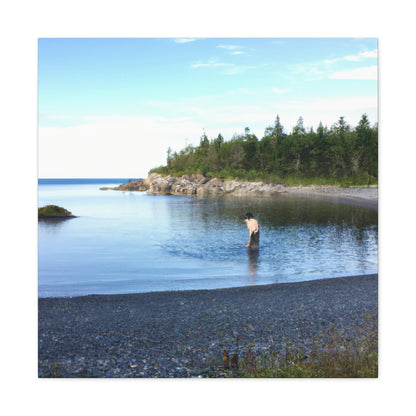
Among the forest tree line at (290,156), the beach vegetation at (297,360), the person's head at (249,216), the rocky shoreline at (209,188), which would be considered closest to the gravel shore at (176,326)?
the beach vegetation at (297,360)

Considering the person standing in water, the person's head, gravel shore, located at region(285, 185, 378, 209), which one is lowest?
the person standing in water

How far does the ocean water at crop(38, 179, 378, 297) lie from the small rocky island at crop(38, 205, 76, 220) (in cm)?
9

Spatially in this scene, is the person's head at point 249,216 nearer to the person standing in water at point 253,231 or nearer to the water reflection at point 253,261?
the person standing in water at point 253,231

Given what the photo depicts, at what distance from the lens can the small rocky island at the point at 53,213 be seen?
5531 millimetres

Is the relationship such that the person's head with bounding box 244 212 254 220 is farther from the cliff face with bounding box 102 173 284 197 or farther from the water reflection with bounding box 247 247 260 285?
the cliff face with bounding box 102 173 284 197

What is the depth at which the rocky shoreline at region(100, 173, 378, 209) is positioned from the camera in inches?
276

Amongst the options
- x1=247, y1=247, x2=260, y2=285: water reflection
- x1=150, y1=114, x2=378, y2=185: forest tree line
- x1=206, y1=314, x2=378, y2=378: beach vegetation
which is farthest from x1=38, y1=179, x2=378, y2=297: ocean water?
x1=206, y1=314, x2=378, y2=378: beach vegetation

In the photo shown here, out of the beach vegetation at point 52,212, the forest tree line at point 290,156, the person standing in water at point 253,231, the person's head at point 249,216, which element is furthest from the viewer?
the person standing in water at point 253,231

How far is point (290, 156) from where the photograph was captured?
6.99 meters

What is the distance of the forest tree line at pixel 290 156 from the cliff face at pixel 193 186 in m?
0.13

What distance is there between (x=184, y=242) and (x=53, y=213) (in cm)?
253
